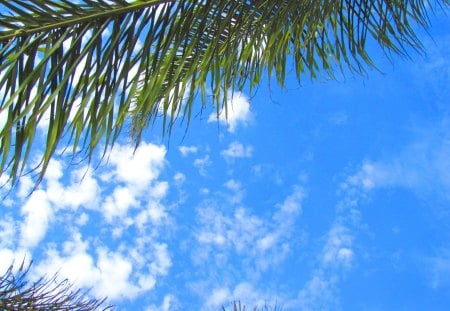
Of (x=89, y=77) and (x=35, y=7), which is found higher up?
(x=35, y=7)

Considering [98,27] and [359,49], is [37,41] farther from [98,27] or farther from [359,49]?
[359,49]

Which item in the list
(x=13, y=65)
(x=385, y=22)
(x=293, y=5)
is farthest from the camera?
(x=385, y=22)

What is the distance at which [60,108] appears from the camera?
160 cm

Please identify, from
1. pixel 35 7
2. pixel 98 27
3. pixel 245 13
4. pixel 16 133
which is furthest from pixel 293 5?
pixel 16 133

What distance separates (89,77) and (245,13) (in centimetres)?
60

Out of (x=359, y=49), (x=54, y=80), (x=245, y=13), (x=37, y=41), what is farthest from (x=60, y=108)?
(x=359, y=49)

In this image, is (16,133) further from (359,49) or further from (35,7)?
(359,49)

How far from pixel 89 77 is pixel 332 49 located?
122cm

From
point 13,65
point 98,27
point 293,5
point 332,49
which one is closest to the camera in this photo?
point 13,65

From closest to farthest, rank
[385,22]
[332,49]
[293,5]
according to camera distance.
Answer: [293,5]
[385,22]
[332,49]

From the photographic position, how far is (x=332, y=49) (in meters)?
2.54

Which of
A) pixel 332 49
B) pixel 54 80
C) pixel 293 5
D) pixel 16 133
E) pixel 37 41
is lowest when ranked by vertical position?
pixel 16 133

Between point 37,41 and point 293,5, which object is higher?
point 293,5

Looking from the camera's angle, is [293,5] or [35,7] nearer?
[35,7]
